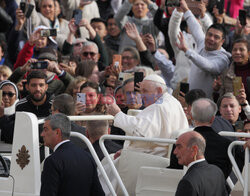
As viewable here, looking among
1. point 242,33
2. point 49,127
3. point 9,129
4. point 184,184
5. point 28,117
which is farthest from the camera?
point 242,33

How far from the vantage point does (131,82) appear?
10.8m

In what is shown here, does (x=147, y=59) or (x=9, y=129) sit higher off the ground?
(x=147, y=59)

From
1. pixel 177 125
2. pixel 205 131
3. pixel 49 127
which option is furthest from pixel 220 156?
pixel 49 127

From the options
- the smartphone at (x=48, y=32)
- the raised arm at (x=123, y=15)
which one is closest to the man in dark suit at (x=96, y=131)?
the smartphone at (x=48, y=32)

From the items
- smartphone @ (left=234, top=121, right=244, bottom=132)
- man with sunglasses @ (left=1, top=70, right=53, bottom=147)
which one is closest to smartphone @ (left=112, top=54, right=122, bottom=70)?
man with sunglasses @ (left=1, top=70, right=53, bottom=147)

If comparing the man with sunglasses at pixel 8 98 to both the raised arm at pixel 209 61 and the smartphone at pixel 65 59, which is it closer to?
the smartphone at pixel 65 59

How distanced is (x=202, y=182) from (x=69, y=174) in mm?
1428

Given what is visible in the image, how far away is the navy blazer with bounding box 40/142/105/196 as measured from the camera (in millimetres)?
7484

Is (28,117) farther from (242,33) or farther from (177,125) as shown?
(242,33)

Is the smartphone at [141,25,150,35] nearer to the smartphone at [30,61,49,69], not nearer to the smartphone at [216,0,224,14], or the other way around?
the smartphone at [216,0,224,14]

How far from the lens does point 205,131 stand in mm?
8117

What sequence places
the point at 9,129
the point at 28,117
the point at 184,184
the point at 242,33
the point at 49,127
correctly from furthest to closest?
the point at 242,33
the point at 9,129
the point at 28,117
the point at 49,127
the point at 184,184

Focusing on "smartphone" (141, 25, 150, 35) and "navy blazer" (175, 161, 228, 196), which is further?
"smartphone" (141, 25, 150, 35)

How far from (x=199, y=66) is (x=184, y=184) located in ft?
16.2
